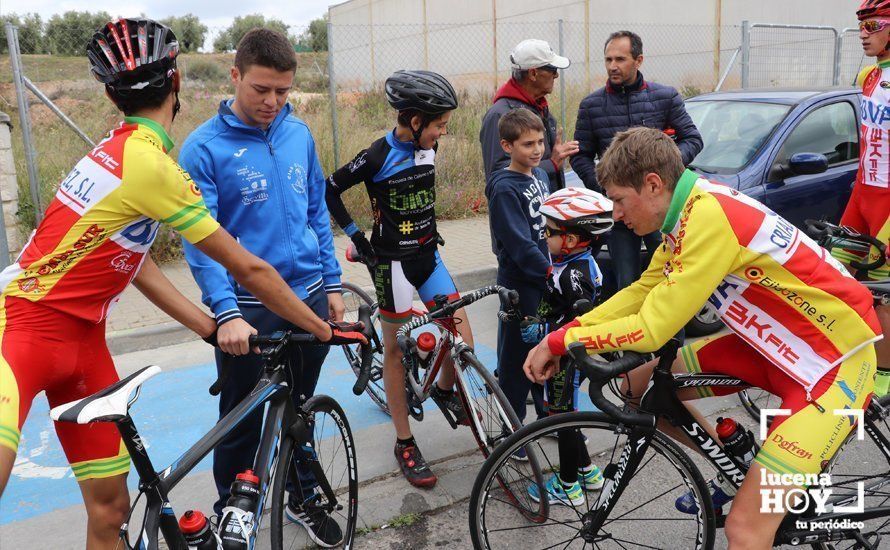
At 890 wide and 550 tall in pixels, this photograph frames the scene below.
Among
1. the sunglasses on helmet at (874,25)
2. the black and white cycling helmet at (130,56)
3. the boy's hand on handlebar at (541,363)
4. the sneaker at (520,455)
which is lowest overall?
the sneaker at (520,455)

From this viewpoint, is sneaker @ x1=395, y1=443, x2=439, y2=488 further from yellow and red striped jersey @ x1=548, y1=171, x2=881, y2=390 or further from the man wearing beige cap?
yellow and red striped jersey @ x1=548, y1=171, x2=881, y2=390

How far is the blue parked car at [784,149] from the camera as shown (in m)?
6.13

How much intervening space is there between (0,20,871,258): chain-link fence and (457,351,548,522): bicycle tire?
5918 mm

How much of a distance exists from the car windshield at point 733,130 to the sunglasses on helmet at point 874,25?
5.43 feet

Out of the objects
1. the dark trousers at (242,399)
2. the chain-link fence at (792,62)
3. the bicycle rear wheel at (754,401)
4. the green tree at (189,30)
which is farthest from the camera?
the green tree at (189,30)

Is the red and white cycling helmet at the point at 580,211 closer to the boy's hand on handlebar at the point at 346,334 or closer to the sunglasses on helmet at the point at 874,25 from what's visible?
the boy's hand on handlebar at the point at 346,334

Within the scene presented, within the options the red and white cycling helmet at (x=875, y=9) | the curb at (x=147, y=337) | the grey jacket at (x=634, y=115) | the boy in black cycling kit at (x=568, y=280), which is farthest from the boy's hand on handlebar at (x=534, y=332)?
the curb at (x=147, y=337)

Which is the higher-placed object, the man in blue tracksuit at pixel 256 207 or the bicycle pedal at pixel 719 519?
the man in blue tracksuit at pixel 256 207

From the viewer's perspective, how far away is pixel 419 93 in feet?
12.3

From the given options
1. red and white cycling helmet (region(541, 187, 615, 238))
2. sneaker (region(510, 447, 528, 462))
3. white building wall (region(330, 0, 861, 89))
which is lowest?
sneaker (region(510, 447, 528, 462))

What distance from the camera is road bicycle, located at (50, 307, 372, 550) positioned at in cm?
225

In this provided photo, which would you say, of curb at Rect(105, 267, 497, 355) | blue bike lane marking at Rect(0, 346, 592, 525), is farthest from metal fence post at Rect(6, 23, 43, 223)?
blue bike lane marking at Rect(0, 346, 592, 525)

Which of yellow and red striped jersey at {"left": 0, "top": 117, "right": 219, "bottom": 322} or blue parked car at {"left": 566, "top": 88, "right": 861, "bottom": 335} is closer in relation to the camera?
yellow and red striped jersey at {"left": 0, "top": 117, "right": 219, "bottom": 322}

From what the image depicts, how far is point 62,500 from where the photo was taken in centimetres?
389
